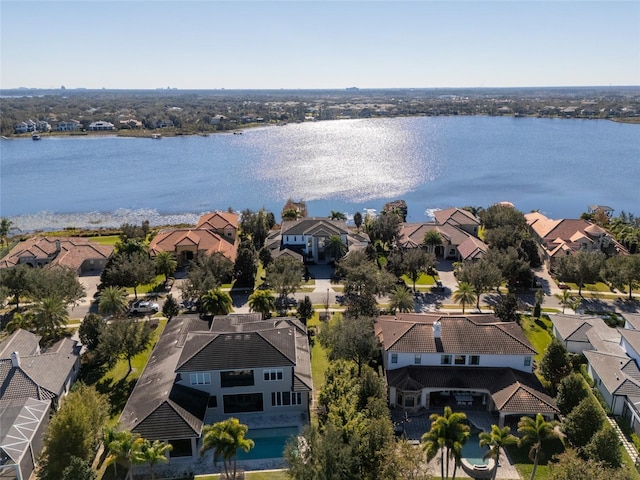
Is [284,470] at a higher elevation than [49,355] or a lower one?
lower

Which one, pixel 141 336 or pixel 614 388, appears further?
pixel 141 336

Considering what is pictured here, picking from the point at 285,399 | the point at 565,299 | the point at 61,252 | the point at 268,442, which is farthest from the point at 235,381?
the point at 61,252

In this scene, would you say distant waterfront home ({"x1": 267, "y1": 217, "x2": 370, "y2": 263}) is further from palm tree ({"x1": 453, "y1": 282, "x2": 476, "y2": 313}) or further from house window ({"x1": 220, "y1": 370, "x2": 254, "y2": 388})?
house window ({"x1": 220, "y1": 370, "x2": 254, "y2": 388})

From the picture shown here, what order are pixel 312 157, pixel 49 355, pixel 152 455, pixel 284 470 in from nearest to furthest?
pixel 152 455 → pixel 284 470 → pixel 49 355 → pixel 312 157

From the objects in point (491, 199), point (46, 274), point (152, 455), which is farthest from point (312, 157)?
point (152, 455)

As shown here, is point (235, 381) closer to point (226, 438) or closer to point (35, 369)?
point (226, 438)

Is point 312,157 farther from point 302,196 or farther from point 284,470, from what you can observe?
point 284,470
